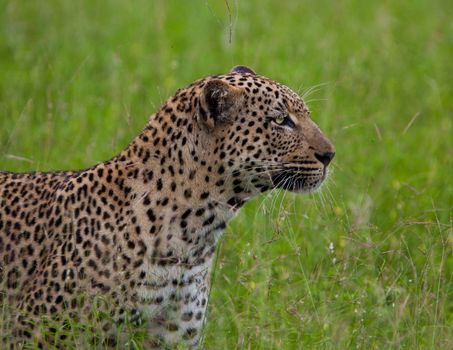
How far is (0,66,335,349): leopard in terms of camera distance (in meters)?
5.99

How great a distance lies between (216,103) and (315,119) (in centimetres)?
394

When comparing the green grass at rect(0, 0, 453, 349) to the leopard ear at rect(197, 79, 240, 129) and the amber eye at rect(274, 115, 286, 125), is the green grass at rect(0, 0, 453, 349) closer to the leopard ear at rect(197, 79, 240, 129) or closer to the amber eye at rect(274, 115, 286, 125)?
the amber eye at rect(274, 115, 286, 125)

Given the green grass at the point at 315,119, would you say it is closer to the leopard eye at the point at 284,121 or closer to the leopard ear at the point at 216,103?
the leopard eye at the point at 284,121

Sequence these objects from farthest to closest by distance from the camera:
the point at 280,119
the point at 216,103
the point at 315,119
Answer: the point at 315,119
the point at 280,119
the point at 216,103

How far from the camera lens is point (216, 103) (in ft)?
19.7

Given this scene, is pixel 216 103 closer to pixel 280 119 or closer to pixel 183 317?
pixel 280 119

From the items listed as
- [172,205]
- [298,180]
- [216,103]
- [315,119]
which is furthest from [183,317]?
[315,119]

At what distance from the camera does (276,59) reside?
462 inches

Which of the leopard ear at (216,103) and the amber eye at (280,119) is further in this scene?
the amber eye at (280,119)

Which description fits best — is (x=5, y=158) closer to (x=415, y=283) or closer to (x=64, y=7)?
A: (x=415, y=283)

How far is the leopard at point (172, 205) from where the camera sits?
19.7ft

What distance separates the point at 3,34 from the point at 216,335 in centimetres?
689

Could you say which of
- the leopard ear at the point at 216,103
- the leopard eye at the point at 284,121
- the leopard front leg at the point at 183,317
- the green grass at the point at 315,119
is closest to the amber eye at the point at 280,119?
the leopard eye at the point at 284,121

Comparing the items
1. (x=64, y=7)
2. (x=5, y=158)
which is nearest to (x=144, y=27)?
(x=64, y=7)
